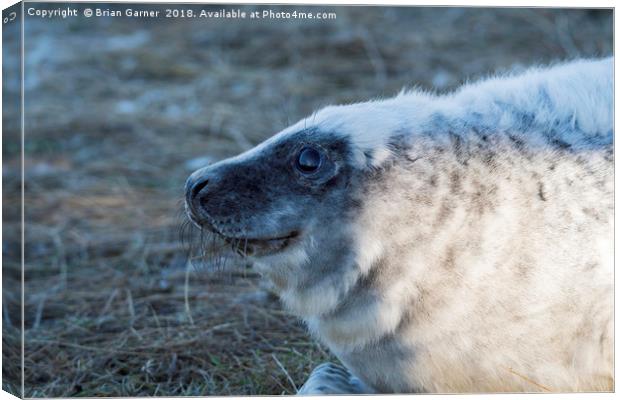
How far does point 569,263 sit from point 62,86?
4.61m

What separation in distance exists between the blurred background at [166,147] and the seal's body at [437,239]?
61 cm

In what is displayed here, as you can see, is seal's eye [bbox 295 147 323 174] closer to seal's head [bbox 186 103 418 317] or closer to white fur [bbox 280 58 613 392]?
seal's head [bbox 186 103 418 317]

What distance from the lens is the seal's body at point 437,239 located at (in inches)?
114

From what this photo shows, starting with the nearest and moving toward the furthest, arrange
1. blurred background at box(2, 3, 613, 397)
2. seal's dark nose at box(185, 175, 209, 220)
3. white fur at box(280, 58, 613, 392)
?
white fur at box(280, 58, 613, 392), seal's dark nose at box(185, 175, 209, 220), blurred background at box(2, 3, 613, 397)

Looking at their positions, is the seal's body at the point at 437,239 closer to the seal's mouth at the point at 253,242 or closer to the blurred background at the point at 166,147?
the seal's mouth at the point at 253,242

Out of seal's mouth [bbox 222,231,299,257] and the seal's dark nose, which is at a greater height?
the seal's dark nose

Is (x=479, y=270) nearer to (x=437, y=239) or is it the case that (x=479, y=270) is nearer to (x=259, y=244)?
(x=437, y=239)

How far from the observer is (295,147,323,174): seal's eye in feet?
9.61

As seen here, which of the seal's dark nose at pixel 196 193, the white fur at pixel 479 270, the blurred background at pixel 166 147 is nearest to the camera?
the white fur at pixel 479 270

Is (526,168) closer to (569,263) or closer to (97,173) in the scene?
(569,263)

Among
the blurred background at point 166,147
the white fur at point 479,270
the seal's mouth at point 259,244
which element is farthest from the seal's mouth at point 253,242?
the blurred background at point 166,147

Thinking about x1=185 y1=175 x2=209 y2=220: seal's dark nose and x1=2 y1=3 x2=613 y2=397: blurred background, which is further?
x1=2 y1=3 x2=613 y2=397: blurred background

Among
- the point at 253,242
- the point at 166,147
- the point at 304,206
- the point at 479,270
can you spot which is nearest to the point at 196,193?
the point at 253,242

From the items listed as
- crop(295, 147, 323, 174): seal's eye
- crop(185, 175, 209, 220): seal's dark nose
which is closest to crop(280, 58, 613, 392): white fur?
crop(295, 147, 323, 174): seal's eye
